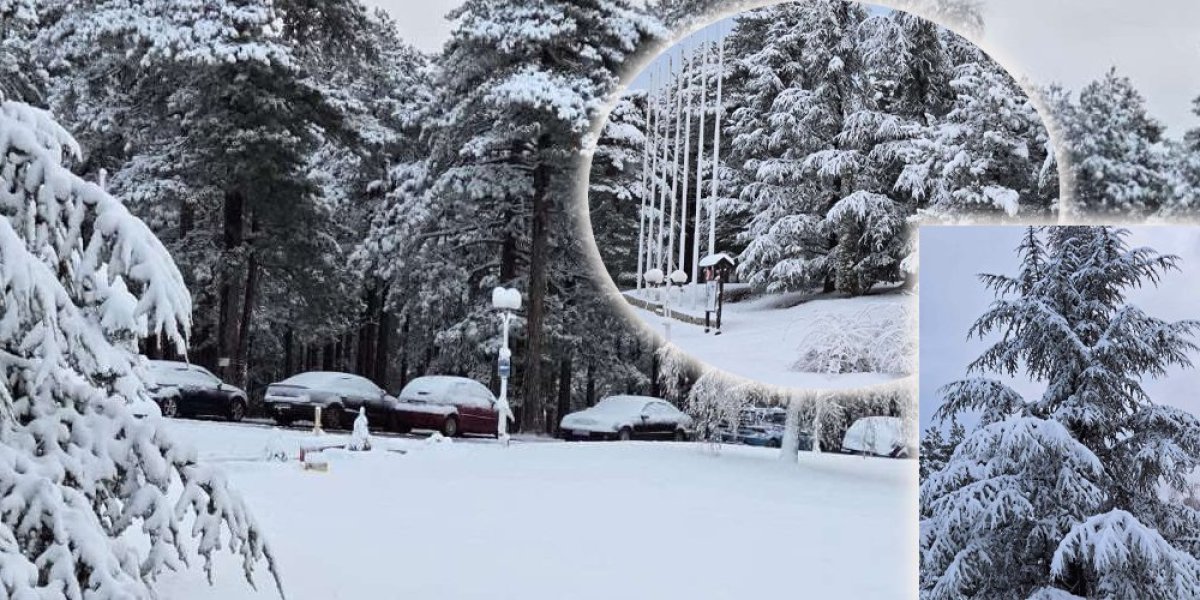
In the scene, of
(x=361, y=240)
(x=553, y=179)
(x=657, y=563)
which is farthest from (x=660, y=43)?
(x=657, y=563)

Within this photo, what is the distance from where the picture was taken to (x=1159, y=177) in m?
7.04

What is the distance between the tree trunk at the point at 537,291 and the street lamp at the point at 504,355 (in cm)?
15

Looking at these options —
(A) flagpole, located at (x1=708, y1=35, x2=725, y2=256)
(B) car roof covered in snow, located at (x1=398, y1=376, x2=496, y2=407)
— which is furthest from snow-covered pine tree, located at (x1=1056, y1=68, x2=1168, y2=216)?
(B) car roof covered in snow, located at (x1=398, y1=376, x2=496, y2=407)

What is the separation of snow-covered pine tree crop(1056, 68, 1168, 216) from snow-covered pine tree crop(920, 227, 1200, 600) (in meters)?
3.23

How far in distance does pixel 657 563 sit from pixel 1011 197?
2015 millimetres

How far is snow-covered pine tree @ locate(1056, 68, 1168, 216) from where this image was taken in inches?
261

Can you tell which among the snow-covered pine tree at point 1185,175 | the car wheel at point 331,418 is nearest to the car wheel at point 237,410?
the car wheel at point 331,418

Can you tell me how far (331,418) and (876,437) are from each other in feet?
13.0

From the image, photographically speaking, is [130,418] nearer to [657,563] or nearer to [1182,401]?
[657,563]

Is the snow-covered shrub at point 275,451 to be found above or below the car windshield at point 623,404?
below

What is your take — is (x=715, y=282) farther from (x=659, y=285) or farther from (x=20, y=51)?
(x=20, y=51)

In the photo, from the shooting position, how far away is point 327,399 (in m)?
8.45

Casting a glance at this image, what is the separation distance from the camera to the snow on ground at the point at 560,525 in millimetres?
4176

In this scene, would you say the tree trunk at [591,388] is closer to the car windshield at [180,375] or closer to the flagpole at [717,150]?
the car windshield at [180,375]
